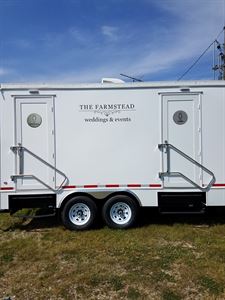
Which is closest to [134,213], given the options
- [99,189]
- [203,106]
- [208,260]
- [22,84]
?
[99,189]

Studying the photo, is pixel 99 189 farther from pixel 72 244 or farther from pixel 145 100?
pixel 145 100

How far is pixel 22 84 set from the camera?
7406 mm

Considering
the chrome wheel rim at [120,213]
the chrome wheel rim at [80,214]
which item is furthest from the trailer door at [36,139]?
the chrome wheel rim at [120,213]

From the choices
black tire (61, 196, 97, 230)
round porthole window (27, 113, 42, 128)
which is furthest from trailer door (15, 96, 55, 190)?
black tire (61, 196, 97, 230)

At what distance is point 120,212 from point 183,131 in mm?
2140

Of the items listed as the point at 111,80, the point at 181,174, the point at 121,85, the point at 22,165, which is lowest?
the point at 181,174

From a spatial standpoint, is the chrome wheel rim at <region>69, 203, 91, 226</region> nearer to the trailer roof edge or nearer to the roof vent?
the trailer roof edge

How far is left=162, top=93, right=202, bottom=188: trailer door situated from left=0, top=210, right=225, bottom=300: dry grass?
47.0 inches

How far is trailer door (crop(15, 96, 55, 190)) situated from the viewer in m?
7.41

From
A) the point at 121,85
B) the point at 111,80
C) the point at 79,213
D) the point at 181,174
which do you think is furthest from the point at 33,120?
the point at 181,174

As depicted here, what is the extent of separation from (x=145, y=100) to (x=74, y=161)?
1.92m

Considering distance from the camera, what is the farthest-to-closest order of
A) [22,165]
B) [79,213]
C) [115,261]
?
[79,213] < [22,165] < [115,261]

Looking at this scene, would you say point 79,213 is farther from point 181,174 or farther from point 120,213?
point 181,174

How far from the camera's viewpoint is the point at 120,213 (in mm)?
7621
